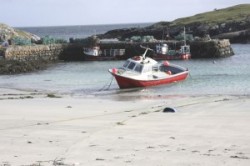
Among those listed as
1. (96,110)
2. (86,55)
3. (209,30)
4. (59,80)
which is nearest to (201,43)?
(86,55)

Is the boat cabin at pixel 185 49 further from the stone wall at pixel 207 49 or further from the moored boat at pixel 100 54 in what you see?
the moored boat at pixel 100 54

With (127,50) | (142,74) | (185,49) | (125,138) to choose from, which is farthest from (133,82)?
(127,50)

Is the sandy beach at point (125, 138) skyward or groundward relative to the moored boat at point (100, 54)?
skyward

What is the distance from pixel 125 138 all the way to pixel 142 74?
22.3 metres

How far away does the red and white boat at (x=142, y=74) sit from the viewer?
1322 inches

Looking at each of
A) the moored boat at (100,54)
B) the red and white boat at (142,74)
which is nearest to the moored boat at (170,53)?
the moored boat at (100,54)

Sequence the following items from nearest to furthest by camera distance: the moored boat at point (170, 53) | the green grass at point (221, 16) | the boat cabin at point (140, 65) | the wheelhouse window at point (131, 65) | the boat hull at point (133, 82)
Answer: the boat hull at point (133, 82)
the boat cabin at point (140, 65)
the wheelhouse window at point (131, 65)
the moored boat at point (170, 53)
the green grass at point (221, 16)

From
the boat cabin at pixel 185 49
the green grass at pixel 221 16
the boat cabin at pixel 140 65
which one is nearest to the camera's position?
the boat cabin at pixel 140 65

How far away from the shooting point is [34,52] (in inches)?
2376

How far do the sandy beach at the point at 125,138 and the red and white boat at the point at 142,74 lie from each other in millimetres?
14484

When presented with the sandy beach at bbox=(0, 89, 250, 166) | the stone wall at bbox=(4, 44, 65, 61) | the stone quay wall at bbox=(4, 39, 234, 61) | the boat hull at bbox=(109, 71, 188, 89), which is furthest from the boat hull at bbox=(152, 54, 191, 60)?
the sandy beach at bbox=(0, 89, 250, 166)

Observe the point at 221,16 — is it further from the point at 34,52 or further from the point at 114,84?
the point at 114,84

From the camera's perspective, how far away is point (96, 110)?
2003 centimetres

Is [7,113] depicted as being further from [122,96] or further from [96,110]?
[122,96]
